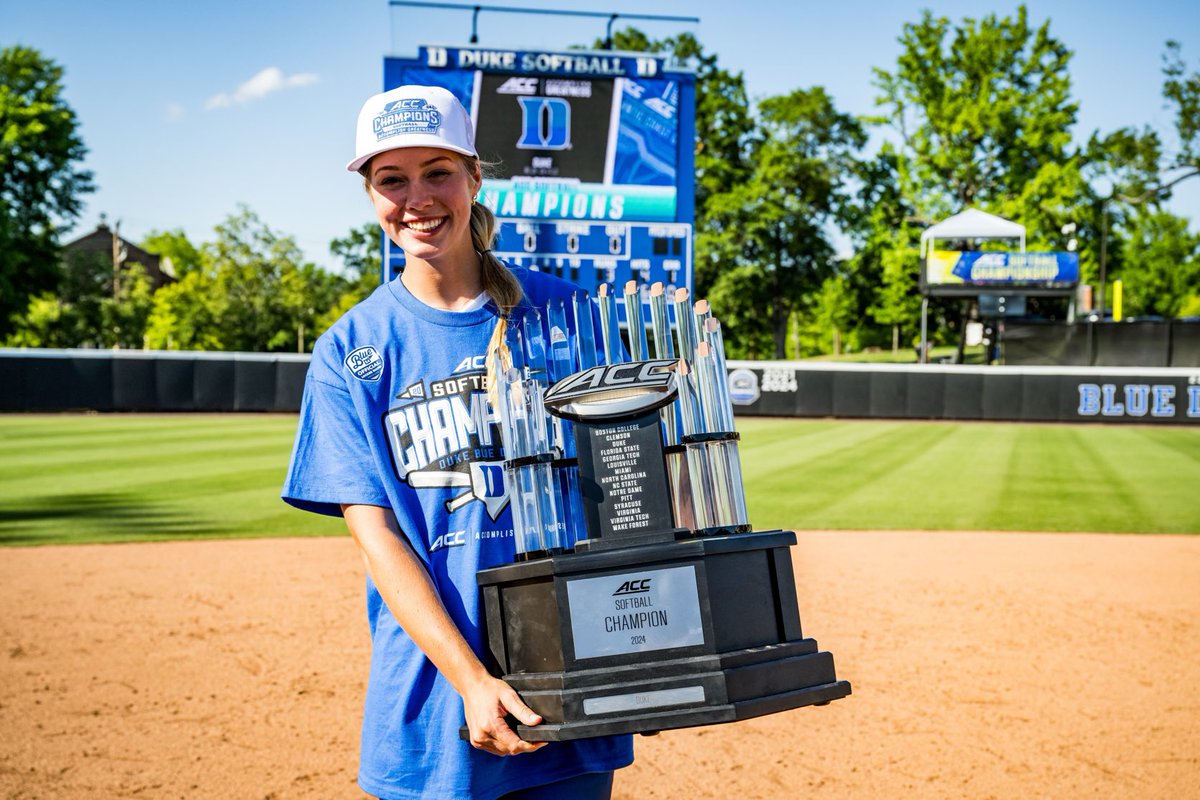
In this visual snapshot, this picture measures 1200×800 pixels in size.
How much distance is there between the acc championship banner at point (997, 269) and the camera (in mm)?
29797

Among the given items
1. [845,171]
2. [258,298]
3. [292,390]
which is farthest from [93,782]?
[258,298]

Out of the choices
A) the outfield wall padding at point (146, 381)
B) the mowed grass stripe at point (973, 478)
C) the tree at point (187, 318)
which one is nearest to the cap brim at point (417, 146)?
the mowed grass stripe at point (973, 478)

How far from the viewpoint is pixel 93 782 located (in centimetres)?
424

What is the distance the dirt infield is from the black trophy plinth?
2.91m

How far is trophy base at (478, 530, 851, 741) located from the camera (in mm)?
1456

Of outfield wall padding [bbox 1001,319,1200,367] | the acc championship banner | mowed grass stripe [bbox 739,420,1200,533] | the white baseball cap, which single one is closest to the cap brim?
the white baseball cap

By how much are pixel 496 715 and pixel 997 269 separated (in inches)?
1226

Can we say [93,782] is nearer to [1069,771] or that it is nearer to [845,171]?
[1069,771]

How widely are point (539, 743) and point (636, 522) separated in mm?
359

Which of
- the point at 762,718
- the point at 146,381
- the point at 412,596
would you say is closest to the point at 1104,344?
the point at 146,381

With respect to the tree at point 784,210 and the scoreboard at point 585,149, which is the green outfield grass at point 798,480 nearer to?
the scoreboard at point 585,149

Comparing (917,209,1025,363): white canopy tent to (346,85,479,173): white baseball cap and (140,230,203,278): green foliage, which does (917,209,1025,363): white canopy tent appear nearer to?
(346,85,479,173): white baseball cap

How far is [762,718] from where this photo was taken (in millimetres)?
5254

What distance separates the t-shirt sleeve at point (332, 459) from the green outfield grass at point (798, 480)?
8229 mm
